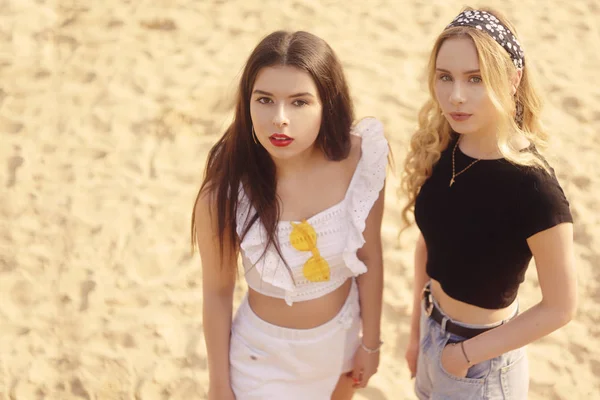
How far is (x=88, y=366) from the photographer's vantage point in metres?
3.48

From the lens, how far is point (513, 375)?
6.62 feet

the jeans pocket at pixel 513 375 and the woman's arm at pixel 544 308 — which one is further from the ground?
the woman's arm at pixel 544 308

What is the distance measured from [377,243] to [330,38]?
373 cm

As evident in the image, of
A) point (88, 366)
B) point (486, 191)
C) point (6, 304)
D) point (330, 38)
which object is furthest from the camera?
point (330, 38)

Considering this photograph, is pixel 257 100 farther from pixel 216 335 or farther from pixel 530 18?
pixel 530 18

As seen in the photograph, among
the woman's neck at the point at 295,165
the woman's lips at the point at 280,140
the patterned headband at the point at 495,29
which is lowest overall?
the woman's neck at the point at 295,165

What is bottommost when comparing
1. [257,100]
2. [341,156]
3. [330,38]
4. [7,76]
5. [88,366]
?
[88,366]

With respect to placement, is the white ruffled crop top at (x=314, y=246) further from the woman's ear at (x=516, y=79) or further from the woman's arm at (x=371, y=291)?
the woman's ear at (x=516, y=79)

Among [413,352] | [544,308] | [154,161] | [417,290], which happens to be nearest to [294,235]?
[417,290]

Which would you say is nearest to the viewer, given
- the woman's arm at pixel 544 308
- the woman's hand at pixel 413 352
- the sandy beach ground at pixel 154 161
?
the woman's arm at pixel 544 308

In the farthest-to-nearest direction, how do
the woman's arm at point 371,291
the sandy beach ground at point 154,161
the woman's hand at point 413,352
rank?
the sandy beach ground at point 154,161 → the woman's hand at point 413,352 → the woman's arm at point 371,291

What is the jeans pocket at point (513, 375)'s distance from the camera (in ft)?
6.54

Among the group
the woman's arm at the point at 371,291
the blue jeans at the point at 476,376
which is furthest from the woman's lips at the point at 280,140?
the blue jeans at the point at 476,376

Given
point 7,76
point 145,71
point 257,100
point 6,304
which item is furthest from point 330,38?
point 257,100
